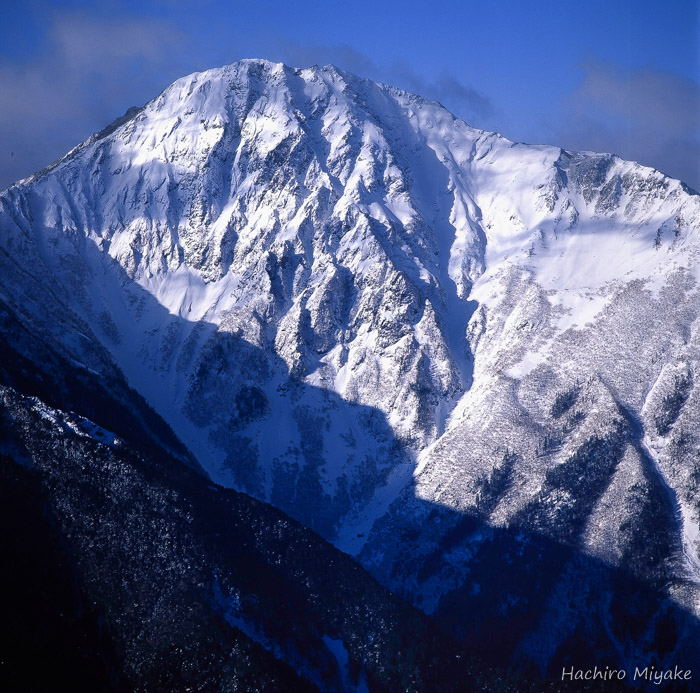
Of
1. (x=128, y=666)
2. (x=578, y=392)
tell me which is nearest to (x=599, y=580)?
(x=578, y=392)

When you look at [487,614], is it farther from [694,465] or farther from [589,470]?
[694,465]

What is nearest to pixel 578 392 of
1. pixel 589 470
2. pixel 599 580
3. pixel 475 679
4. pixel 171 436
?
pixel 589 470

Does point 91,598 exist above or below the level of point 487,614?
below

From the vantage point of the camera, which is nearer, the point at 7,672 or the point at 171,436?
the point at 7,672

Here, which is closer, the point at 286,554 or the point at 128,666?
the point at 128,666

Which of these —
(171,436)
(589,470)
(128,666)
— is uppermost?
(589,470)

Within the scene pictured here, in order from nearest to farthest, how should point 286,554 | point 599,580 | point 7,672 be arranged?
point 7,672, point 286,554, point 599,580

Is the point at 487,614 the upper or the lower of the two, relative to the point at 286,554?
upper

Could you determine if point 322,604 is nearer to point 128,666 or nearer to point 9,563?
point 128,666

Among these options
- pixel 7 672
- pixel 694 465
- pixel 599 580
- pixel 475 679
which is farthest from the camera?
pixel 694 465

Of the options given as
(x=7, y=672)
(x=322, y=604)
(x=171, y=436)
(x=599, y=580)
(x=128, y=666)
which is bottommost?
(x=7, y=672)
